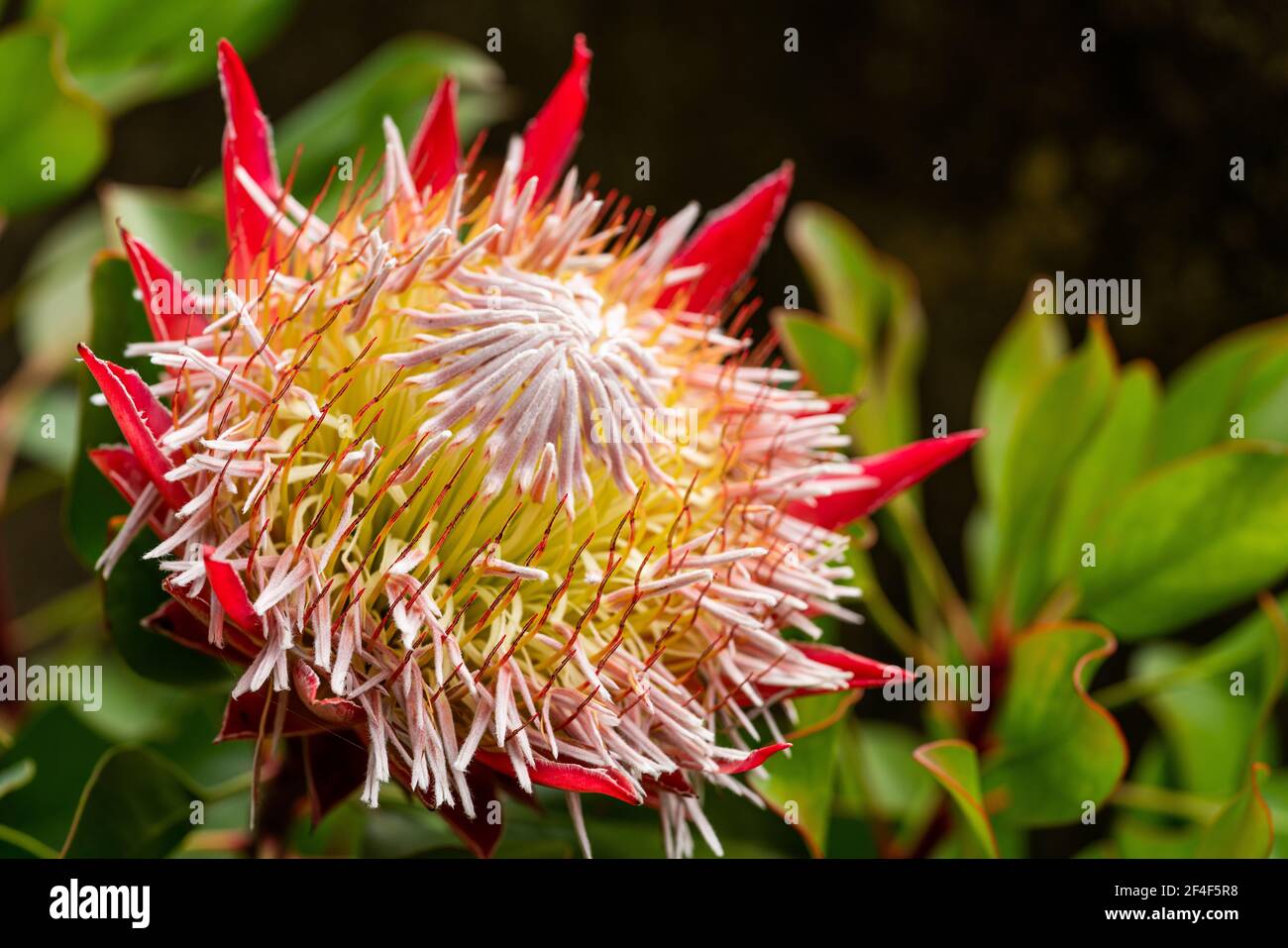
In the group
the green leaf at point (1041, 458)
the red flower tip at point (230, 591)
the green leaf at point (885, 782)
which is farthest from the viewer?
the green leaf at point (885, 782)

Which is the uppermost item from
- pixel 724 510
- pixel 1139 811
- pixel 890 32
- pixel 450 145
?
pixel 890 32

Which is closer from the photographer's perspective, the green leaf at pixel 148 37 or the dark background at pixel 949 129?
the green leaf at pixel 148 37

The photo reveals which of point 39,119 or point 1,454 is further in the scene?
point 1,454

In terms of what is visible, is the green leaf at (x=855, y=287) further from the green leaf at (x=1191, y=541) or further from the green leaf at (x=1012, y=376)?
the green leaf at (x=1191, y=541)

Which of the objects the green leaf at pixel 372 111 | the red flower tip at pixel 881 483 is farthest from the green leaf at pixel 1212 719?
the green leaf at pixel 372 111

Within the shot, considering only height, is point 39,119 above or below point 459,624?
above

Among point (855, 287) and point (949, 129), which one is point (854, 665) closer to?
point (855, 287)
